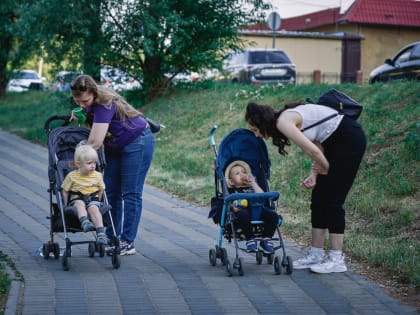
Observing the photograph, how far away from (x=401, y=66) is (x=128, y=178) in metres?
14.2

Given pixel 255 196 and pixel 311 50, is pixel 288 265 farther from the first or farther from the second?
pixel 311 50

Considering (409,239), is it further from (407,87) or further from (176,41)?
(176,41)

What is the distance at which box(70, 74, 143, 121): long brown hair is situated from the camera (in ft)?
25.2

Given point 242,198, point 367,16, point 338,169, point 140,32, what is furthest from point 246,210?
point 367,16

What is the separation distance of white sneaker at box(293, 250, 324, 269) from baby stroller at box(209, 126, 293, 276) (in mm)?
181

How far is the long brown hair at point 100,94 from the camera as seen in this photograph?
7691 millimetres

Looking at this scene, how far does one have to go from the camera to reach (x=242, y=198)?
7359 mm

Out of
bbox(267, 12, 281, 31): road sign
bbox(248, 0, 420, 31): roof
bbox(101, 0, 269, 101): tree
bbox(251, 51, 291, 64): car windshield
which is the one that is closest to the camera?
bbox(101, 0, 269, 101): tree

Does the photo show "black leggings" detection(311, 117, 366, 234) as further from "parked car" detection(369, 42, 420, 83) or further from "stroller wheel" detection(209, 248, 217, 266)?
"parked car" detection(369, 42, 420, 83)

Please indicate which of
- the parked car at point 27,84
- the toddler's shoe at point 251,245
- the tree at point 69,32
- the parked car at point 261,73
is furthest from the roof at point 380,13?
the toddler's shoe at point 251,245

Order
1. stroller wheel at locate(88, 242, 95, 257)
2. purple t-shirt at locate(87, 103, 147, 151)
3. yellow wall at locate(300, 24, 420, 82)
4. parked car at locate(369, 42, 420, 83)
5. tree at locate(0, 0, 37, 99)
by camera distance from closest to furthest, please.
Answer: purple t-shirt at locate(87, 103, 147, 151) < stroller wheel at locate(88, 242, 95, 257) < parked car at locate(369, 42, 420, 83) < tree at locate(0, 0, 37, 99) < yellow wall at locate(300, 24, 420, 82)

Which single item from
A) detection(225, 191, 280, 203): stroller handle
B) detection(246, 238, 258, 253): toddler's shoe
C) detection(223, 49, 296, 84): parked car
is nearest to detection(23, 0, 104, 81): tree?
detection(223, 49, 296, 84): parked car

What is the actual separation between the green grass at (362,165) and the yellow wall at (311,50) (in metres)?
22.0

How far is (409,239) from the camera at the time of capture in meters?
8.40
